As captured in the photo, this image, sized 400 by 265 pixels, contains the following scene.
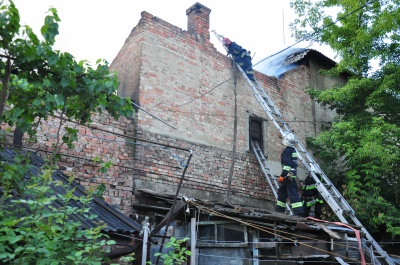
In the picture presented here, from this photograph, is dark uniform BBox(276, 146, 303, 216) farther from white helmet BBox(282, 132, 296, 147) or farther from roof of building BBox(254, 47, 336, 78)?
roof of building BBox(254, 47, 336, 78)

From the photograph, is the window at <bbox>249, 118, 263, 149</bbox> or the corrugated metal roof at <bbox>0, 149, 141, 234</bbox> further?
the window at <bbox>249, 118, 263, 149</bbox>

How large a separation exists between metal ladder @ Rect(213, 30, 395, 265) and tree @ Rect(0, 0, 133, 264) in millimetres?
5525

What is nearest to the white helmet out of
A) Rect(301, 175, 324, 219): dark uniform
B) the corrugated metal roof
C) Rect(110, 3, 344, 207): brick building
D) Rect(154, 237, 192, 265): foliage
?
Rect(301, 175, 324, 219): dark uniform

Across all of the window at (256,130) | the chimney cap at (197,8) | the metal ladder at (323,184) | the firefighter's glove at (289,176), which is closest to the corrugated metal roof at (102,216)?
the firefighter's glove at (289,176)

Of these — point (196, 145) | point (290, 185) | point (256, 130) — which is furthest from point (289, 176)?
point (256, 130)

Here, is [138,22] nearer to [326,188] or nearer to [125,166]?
[125,166]

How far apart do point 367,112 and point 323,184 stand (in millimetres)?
3501

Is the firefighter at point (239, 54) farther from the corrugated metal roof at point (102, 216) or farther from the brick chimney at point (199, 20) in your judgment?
the corrugated metal roof at point (102, 216)

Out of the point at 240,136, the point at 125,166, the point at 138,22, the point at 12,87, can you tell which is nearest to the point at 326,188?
the point at 240,136

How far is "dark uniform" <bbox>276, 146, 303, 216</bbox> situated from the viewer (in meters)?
8.59

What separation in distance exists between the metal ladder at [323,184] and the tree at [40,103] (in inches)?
218

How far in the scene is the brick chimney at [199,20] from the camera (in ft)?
36.0

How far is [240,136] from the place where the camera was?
10.8 meters

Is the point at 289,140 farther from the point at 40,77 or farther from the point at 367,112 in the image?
the point at 40,77
